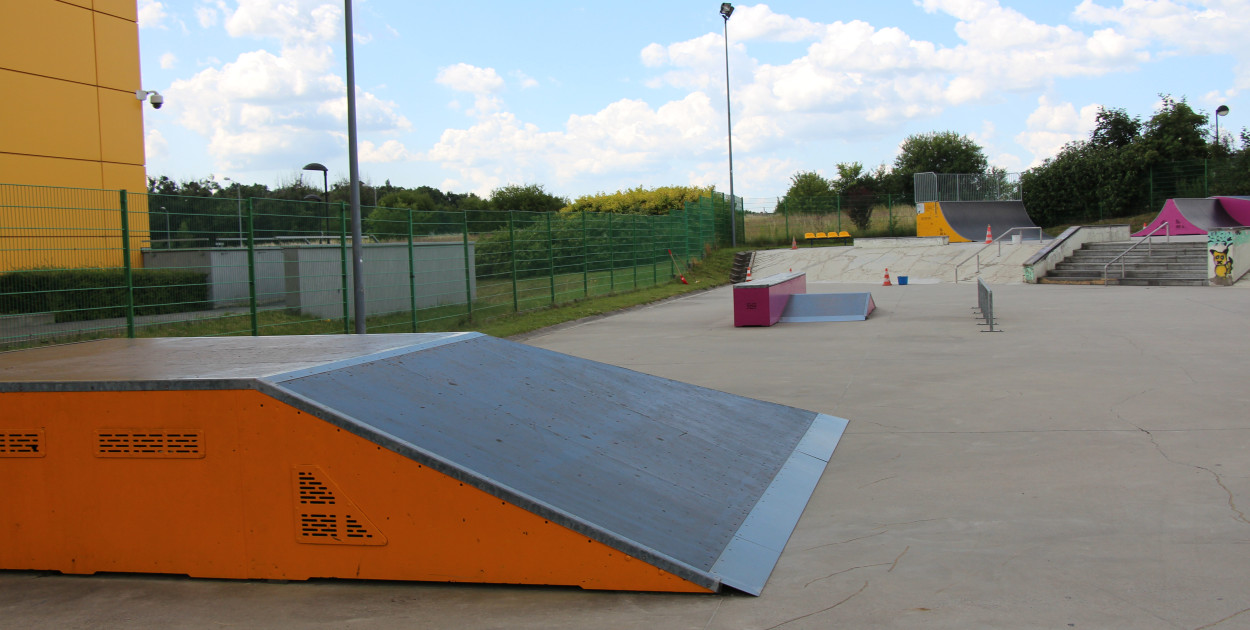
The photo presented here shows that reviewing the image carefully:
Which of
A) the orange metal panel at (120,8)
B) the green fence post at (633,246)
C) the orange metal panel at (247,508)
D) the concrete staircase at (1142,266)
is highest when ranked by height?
the orange metal panel at (120,8)

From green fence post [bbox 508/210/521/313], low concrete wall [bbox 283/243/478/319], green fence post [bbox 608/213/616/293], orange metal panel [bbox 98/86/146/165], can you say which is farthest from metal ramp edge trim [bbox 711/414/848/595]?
orange metal panel [bbox 98/86/146/165]

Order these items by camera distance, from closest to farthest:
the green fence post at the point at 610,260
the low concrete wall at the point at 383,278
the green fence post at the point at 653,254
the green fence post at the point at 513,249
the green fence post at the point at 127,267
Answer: the green fence post at the point at 127,267 → the low concrete wall at the point at 383,278 → the green fence post at the point at 513,249 → the green fence post at the point at 610,260 → the green fence post at the point at 653,254

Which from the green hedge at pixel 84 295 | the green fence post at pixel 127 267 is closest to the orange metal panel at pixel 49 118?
the green hedge at pixel 84 295

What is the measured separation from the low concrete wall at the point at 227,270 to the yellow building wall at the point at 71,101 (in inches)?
106

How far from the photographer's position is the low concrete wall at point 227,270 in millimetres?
11727

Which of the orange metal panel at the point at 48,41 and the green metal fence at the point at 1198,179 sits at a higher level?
the orange metal panel at the point at 48,41

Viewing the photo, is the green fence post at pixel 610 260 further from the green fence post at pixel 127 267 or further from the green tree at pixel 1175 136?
the green tree at pixel 1175 136

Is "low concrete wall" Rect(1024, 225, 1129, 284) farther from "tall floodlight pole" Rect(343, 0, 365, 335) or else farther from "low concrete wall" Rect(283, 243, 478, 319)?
"tall floodlight pole" Rect(343, 0, 365, 335)

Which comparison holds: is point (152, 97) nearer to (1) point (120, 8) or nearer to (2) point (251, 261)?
(1) point (120, 8)

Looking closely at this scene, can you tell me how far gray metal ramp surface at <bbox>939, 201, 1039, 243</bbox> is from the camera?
38.6m

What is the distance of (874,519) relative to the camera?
15.6 ft

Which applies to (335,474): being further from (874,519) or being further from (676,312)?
(676,312)

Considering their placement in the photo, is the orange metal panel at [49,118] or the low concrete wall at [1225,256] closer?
the orange metal panel at [49,118]

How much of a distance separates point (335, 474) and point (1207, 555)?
3.93 metres
